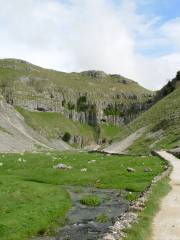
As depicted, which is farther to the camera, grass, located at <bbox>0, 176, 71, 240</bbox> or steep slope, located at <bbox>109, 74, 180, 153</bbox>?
steep slope, located at <bbox>109, 74, 180, 153</bbox>

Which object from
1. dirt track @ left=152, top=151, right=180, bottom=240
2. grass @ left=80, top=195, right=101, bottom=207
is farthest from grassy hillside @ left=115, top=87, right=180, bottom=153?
dirt track @ left=152, top=151, right=180, bottom=240

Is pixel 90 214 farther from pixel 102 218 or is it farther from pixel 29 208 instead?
pixel 29 208

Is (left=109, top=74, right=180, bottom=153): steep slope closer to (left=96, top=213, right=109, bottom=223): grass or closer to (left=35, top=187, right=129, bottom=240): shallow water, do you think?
(left=35, top=187, right=129, bottom=240): shallow water

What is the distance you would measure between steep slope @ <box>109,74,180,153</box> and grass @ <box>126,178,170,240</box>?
6870cm

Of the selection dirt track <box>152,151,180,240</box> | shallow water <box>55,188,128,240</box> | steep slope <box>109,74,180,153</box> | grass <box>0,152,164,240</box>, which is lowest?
shallow water <box>55,188,128,240</box>

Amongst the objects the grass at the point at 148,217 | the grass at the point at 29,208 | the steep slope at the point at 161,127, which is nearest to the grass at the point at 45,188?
the grass at the point at 29,208

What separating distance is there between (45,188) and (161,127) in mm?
97580

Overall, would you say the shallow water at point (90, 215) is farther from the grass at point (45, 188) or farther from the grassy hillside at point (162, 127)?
the grassy hillside at point (162, 127)

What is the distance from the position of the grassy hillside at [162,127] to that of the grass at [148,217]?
69.8 m

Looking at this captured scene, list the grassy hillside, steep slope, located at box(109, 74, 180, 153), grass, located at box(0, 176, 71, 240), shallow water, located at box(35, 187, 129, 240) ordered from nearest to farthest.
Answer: shallow water, located at box(35, 187, 129, 240), grass, located at box(0, 176, 71, 240), steep slope, located at box(109, 74, 180, 153), the grassy hillside

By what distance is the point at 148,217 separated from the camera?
26.6 m

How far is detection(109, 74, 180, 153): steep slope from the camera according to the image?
393 ft

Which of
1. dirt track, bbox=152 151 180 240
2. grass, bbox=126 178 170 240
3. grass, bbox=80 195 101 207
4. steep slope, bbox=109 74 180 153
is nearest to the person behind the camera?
grass, bbox=126 178 170 240

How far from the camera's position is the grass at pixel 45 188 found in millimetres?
32500
